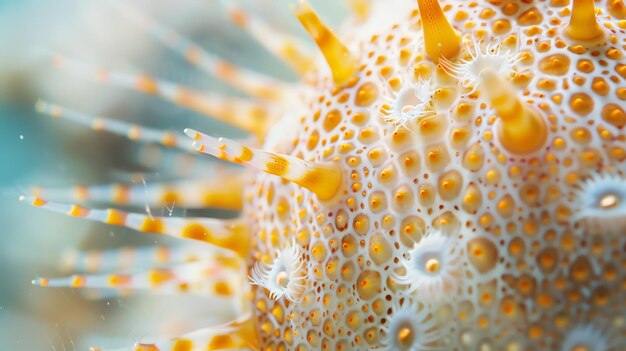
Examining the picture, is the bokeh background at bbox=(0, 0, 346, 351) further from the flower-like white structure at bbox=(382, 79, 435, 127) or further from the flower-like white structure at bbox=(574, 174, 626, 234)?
the flower-like white structure at bbox=(574, 174, 626, 234)

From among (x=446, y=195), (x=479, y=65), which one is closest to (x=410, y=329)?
(x=446, y=195)

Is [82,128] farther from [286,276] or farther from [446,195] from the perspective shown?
[446,195]

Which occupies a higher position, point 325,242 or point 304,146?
point 304,146

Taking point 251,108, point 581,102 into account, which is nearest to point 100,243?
point 251,108

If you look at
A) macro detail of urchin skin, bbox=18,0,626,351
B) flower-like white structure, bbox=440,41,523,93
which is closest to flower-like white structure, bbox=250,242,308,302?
macro detail of urchin skin, bbox=18,0,626,351

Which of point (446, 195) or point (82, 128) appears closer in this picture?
point (446, 195)

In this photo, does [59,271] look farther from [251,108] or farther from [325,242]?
[325,242]

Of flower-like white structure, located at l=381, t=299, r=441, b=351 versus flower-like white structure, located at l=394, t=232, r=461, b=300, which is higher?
flower-like white structure, located at l=394, t=232, r=461, b=300
